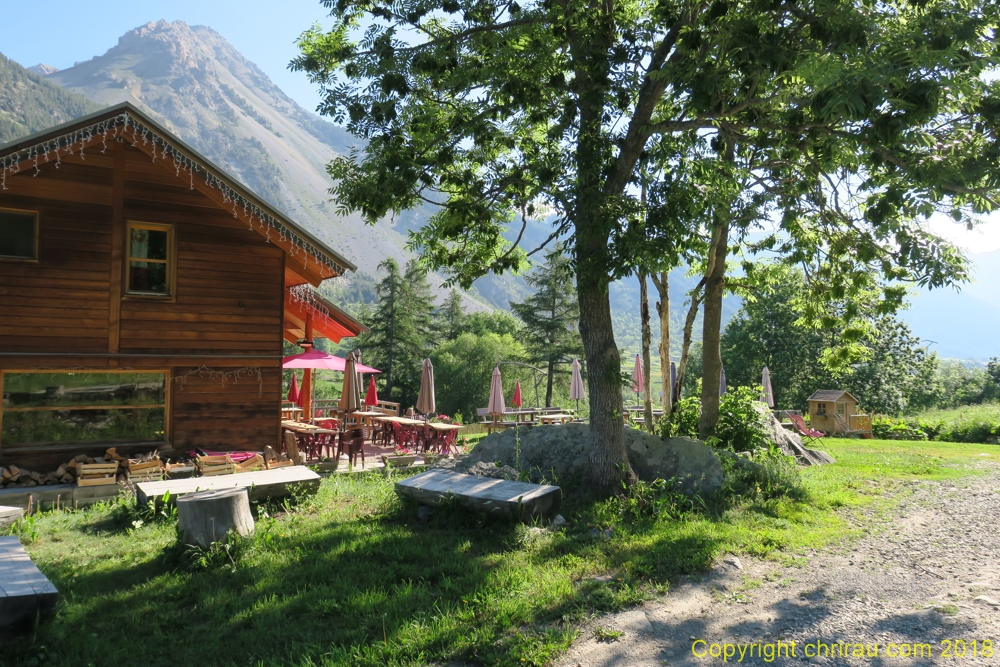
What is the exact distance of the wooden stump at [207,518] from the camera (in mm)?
6953

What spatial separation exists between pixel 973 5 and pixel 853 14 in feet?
3.57

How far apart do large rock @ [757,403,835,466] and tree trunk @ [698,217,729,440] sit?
1457 mm

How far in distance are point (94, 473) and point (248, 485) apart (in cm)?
437

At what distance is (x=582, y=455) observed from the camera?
10.5 m

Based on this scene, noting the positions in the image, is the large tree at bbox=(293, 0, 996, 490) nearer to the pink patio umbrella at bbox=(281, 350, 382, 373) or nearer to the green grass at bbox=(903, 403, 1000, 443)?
the pink patio umbrella at bbox=(281, 350, 382, 373)

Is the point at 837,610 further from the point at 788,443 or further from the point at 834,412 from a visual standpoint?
the point at 834,412

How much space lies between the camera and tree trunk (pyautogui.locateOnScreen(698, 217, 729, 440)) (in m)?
12.2

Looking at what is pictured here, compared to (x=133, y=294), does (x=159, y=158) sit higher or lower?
higher

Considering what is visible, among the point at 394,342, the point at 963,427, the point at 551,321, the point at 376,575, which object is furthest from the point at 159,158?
the point at 551,321

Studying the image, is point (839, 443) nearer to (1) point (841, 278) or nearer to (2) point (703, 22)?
(1) point (841, 278)

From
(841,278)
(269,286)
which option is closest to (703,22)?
(841,278)

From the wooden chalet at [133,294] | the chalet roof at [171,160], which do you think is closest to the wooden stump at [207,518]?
the wooden chalet at [133,294]

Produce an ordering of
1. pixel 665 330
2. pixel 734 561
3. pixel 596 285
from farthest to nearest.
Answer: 1. pixel 665 330
2. pixel 596 285
3. pixel 734 561

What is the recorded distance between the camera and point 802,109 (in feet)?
28.4
